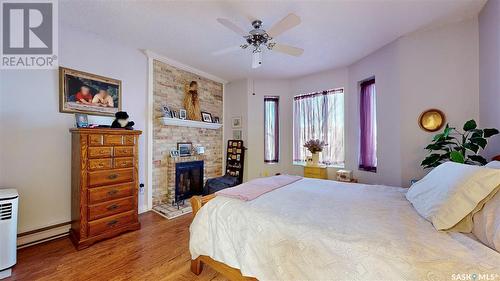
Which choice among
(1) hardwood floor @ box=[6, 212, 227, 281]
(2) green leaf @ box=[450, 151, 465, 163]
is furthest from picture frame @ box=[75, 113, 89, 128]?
(2) green leaf @ box=[450, 151, 465, 163]

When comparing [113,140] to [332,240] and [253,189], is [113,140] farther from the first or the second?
[332,240]

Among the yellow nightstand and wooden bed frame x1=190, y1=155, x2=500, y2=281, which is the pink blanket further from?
the yellow nightstand

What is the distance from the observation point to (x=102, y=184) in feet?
7.63

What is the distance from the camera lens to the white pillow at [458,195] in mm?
1078

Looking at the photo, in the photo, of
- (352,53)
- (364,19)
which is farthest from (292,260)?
(352,53)

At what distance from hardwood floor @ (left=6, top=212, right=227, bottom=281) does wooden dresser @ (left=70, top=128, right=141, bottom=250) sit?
0.16 metres

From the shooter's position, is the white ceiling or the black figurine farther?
the black figurine

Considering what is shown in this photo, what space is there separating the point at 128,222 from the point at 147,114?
5.67ft

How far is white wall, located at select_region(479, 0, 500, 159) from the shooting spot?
6.53 ft

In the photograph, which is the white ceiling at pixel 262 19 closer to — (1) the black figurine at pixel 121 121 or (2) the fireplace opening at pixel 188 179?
(1) the black figurine at pixel 121 121

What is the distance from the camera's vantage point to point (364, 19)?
7.78 ft

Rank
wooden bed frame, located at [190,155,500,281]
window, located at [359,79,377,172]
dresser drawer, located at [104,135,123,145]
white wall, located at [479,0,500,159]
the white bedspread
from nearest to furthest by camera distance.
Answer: the white bedspread < wooden bed frame, located at [190,155,500,281] < white wall, located at [479,0,500,159] < dresser drawer, located at [104,135,123,145] < window, located at [359,79,377,172]

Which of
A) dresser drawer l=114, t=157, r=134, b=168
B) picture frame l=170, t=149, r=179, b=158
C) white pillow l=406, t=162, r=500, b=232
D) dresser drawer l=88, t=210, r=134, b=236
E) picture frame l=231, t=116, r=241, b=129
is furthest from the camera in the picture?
picture frame l=231, t=116, r=241, b=129

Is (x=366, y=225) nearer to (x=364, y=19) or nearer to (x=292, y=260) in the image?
(x=292, y=260)
